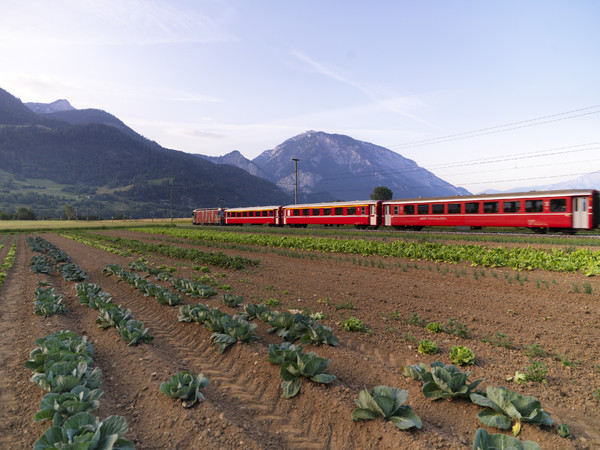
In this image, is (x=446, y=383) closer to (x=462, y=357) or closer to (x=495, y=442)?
(x=495, y=442)

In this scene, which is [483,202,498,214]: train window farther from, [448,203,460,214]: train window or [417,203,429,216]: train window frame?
[417,203,429,216]: train window frame

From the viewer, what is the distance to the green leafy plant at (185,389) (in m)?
4.12

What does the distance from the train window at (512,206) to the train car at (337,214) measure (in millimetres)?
12166

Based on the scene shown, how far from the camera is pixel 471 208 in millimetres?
28531

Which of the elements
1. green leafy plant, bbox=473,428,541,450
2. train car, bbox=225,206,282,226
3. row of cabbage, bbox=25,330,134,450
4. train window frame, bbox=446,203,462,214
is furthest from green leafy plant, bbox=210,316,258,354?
train car, bbox=225,206,282,226

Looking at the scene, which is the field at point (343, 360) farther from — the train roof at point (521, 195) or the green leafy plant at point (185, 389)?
the train roof at point (521, 195)

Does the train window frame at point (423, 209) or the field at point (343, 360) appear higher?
the train window frame at point (423, 209)

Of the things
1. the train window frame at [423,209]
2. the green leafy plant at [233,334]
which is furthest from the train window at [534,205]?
the green leafy plant at [233,334]

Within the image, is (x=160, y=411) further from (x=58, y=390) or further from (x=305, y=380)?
(x=305, y=380)

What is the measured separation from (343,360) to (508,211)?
2711cm

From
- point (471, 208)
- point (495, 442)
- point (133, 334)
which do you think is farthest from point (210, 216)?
point (495, 442)

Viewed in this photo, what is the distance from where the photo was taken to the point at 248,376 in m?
5.09

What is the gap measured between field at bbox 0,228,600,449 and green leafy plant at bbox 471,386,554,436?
5.8 inches

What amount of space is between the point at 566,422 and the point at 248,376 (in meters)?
4.25
